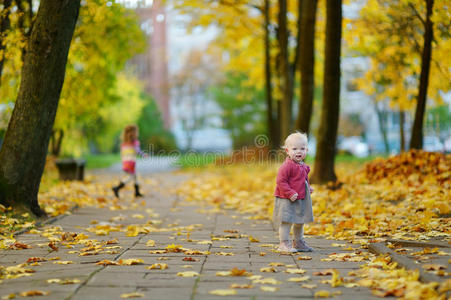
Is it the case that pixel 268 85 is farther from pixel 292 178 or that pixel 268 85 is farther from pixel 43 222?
pixel 292 178

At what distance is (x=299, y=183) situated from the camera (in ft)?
Result: 24.2

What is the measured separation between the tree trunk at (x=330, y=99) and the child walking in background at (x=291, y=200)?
691 cm

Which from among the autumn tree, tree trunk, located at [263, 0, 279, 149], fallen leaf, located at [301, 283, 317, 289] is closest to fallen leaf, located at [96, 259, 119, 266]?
fallen leaf, located at [301, 283, 317, 289]

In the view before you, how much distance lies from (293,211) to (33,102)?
4689 mm

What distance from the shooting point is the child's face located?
7277 millimetres

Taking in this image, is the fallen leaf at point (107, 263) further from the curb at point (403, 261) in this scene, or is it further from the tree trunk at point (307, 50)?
the tree trunk at point (307, 50)

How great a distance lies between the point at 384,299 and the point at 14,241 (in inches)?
187

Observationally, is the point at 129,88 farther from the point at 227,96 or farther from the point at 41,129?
the point at 41,129

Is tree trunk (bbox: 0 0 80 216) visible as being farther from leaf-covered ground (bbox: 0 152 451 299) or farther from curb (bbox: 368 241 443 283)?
curb (bbox: 368 241 443 283)

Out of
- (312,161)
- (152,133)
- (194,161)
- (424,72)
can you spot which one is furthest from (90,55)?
(152,133)

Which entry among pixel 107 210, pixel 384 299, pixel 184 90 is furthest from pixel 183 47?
pixel 384 299

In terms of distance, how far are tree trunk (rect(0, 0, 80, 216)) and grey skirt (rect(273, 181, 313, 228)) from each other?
14.3 ft

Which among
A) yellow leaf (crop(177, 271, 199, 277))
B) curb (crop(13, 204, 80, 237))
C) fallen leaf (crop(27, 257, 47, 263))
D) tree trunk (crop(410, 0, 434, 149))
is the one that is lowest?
curb (crop(13, 204, 80, 237))

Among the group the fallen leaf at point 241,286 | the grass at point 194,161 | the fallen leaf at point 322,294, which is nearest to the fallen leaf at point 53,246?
the fallen leaf at point 241,286
